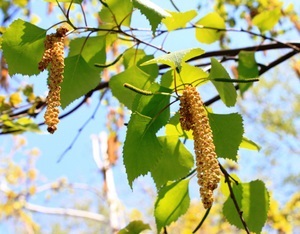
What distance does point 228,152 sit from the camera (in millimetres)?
669

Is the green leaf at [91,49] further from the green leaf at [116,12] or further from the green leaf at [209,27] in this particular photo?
the green leaf at [209,27]

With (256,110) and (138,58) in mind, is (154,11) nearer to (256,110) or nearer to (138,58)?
(138,58)

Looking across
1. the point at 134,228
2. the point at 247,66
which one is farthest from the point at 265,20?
the point at 134,228

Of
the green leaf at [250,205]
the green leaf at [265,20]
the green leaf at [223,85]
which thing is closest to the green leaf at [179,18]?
the green leaf at [223,85]

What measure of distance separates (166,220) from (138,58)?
0.96ft

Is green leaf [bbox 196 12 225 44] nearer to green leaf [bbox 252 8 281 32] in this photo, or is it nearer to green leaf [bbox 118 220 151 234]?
green leaf [bbox 252 8 281 32]

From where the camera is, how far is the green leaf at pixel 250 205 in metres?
0.76

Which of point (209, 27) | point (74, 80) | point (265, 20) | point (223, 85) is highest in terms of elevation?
point (265, 20)

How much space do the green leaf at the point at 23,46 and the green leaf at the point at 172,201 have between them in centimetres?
28

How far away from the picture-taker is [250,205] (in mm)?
776

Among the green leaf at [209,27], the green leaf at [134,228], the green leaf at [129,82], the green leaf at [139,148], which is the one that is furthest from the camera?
the green leaf at [209,27]

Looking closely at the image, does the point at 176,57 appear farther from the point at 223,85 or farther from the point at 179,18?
the point at 179,18

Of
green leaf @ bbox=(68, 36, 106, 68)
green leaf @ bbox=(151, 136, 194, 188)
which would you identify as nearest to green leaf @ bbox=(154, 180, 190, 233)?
green leaf @ bbox=(151, 136, 194, 188)

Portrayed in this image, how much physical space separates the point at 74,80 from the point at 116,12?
0.45 feet
